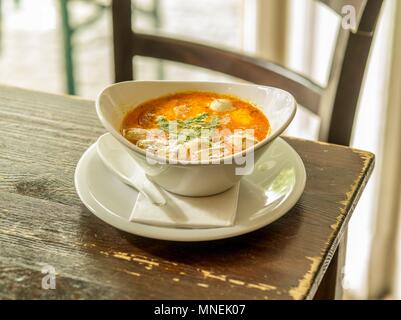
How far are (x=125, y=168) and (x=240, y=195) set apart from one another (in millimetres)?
151

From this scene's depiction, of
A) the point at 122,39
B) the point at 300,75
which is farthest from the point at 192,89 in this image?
the point at 122,39

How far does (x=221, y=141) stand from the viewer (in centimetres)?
75

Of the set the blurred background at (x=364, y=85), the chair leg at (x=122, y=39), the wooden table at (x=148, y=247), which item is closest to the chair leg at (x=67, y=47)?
the blurred background at (x=364, y=85)

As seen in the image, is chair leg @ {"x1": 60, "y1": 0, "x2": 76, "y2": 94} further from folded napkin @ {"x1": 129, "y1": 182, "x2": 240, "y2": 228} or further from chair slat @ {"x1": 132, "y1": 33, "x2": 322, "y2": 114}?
folded napkin @ {"x1": 129, "y1": 182, "x2": 240, "y2": 228}

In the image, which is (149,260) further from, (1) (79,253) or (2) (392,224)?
(2) (392,224)

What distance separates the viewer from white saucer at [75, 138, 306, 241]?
2.29ft

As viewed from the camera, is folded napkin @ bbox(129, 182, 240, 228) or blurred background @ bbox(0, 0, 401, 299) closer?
folded napkin @ bbox(129, 182, 240, 228)

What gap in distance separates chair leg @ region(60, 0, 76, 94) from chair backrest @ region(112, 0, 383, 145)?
4.41 feet

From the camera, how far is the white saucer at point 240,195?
698 mm

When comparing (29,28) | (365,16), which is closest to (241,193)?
(365,16)

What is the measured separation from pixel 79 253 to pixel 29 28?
9.89 feet

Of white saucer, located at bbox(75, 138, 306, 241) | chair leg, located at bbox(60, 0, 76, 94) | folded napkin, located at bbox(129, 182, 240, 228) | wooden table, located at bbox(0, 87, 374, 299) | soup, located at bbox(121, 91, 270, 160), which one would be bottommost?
chair leg, located at bbox(60, 0, 76, 94)

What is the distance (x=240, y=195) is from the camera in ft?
2.52

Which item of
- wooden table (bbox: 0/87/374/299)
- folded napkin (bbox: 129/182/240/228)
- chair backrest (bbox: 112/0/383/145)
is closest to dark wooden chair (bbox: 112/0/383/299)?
chair backrest (bbox: 112/0/383/145)
